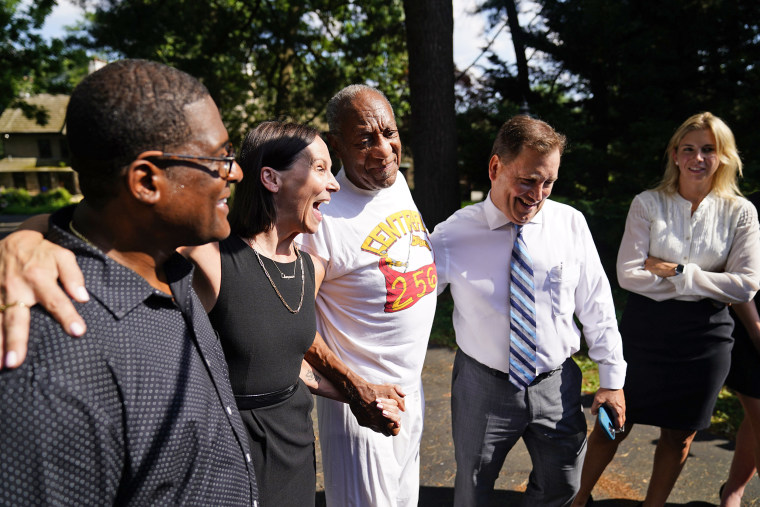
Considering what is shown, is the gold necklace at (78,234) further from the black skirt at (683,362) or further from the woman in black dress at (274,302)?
the black skirt at (683,362)

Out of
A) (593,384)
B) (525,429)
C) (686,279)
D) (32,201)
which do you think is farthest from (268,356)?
(32,201)

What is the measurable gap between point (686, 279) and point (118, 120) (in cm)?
296

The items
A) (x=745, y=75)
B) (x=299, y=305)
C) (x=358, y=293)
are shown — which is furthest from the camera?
(x=745, y=75)

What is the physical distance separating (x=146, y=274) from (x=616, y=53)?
29.2ft

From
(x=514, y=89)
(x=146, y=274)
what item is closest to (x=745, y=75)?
(x=514, y=89)

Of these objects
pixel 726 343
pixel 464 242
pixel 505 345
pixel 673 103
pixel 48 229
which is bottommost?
pixel 726 343

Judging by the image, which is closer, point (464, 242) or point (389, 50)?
point (464, 242)

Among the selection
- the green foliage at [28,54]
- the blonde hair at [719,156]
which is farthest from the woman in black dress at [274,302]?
the green foliage at [28,54]

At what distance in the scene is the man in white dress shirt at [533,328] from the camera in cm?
255

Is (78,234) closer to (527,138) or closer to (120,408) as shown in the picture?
(120,408)

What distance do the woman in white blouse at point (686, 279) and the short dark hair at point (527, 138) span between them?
100cm

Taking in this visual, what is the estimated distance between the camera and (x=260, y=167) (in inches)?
84.0

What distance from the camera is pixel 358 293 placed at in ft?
8.04

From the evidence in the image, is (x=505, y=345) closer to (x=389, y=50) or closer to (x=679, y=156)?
(x=679, y=156)
